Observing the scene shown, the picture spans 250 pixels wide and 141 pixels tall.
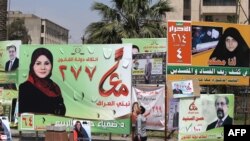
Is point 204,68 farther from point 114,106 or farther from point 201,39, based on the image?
point 114,106

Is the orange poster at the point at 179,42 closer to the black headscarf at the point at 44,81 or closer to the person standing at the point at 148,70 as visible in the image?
the person standing at the point at 148,70

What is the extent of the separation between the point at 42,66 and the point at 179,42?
438 centimetres

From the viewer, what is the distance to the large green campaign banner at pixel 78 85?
15.2 metres

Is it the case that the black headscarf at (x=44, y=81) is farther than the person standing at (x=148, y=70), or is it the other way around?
the person standing at (x=148, y=70)

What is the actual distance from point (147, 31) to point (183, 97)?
46.2 ft

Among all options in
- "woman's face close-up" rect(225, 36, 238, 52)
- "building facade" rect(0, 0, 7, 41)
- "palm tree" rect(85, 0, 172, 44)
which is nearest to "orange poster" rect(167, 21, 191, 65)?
"woman's face close-up" rect(225, 36, 238, 52)

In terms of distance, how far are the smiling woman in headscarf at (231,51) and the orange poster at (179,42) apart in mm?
1107

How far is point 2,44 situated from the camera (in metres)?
17.7

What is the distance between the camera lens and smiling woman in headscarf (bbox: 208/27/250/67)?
18.1 metres

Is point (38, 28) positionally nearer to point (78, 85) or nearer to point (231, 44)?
point (231, 44)

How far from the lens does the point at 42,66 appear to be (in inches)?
620

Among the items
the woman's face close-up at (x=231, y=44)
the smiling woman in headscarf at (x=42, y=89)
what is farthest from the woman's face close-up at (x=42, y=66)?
the woman's face close-up at (x=231, y=44)

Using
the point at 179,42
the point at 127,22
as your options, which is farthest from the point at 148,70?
the point at 127,22

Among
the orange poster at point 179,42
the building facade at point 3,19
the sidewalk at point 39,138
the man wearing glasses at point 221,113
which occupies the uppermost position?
the building facade at point 3,19
